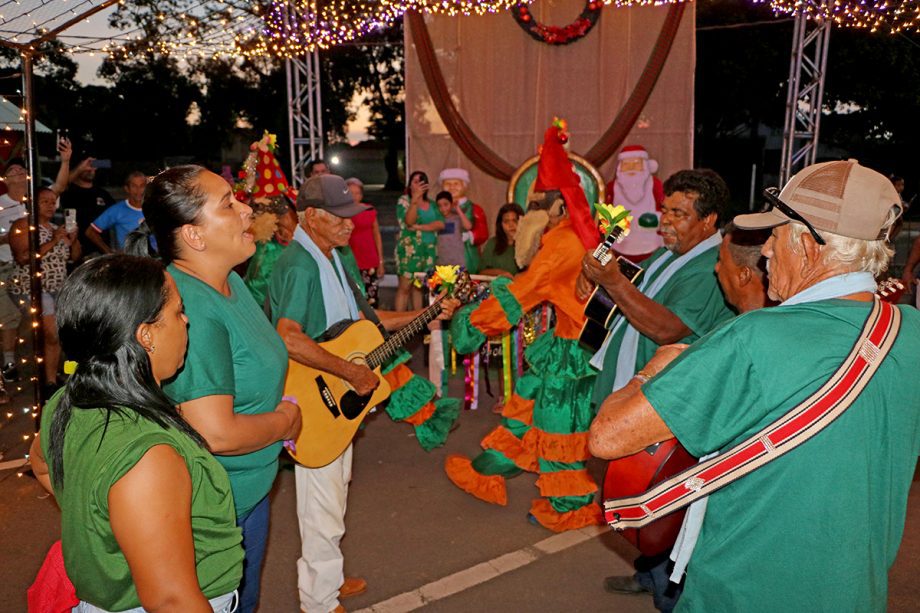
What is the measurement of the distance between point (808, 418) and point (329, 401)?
2526 mm

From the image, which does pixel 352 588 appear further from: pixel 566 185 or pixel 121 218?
pixel 121 218

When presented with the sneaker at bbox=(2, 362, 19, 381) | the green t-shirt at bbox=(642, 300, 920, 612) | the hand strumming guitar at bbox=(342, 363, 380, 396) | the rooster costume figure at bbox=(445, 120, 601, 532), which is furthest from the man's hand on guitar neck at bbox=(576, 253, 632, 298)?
the sneaker at bbox=(2, 362, 19, 381)

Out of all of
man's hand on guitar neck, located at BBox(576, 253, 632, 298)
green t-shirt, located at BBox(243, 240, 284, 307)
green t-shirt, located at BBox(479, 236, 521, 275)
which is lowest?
green t-shirt, located at BBox(479, 236, 521, 275)

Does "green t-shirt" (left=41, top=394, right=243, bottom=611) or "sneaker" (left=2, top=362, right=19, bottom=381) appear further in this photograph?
"sneaker" (left=2, top=362, right=19, bottom=381)

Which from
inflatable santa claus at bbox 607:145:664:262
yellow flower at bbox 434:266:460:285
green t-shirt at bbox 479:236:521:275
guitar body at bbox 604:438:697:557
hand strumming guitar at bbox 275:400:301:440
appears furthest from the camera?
inflatable santa claus at bbox 607:145:664:262

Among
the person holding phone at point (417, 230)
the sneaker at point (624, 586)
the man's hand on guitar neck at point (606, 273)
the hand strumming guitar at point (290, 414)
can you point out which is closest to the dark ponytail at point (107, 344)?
the hand strumming guitar at point (290, 414)

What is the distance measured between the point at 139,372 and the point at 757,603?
1.54 m

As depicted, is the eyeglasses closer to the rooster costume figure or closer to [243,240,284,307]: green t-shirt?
the rooster costume figure

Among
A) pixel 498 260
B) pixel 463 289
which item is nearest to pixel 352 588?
pixel 463 289

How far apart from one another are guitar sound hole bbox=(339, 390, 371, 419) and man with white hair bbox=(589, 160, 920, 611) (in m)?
2.16

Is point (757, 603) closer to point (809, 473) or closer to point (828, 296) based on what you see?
point (809, 473)

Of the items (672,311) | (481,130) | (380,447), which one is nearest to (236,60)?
(481,130)

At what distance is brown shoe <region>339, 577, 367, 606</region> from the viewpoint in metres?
3.91

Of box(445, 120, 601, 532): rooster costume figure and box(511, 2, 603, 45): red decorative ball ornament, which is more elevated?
box(511, 2, 603, 45): red decorative ball ornament
